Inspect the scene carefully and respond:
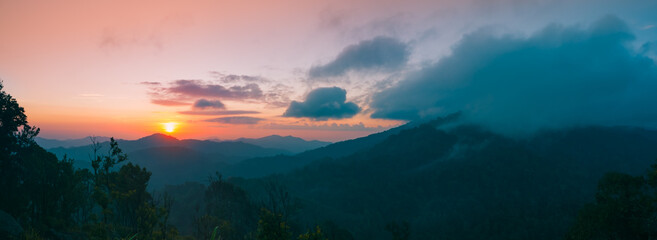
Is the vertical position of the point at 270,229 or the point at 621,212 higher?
the point at 270,229

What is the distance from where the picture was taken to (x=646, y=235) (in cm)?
2812

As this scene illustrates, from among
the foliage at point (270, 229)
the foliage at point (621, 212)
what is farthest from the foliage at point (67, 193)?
the foliage at point (621, 212)

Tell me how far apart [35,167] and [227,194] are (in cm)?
5338

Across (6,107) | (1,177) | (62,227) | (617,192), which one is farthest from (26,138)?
(617,192)

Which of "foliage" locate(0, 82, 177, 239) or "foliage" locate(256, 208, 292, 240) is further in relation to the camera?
"foliage" locate(0, 82, 177, 239)

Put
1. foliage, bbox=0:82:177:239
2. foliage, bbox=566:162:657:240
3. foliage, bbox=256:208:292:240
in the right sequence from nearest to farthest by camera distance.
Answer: foliage, bbox=256:208:292:240, foliage, bbox=0:82:177:239, foliage, bbox=566:162:657:240

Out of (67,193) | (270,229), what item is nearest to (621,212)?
(270,229)

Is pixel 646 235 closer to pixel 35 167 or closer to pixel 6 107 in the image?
pixel 35 167

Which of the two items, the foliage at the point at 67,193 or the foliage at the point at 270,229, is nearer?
the foliage at the point at 270,229

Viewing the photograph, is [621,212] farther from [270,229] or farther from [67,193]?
[67,193]

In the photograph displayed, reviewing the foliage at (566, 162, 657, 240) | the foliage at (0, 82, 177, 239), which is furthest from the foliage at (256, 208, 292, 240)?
the foliage at (566, 162, 657, 240)

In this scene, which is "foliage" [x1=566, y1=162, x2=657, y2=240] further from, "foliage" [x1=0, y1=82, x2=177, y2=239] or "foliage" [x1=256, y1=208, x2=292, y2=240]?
"foliage" [x1=0, y1=82, x2=177, y2=239]

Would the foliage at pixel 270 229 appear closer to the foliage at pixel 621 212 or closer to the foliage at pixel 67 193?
the foliage at pixel 67 193

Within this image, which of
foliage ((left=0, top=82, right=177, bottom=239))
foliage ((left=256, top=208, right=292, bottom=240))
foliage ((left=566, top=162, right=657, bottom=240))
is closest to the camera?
foliage ((left=256, top=208, right=292, bottom=240))
